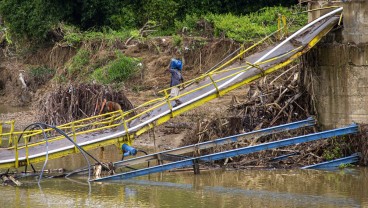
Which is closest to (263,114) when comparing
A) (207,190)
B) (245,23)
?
(207,190)

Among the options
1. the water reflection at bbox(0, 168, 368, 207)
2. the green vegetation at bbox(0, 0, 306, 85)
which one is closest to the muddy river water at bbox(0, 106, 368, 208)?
the water reflection at bbox(0, 168, 368, 207)

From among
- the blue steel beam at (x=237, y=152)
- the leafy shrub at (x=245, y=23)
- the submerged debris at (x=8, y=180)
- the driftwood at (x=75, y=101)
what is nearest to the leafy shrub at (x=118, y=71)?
the leafy shrub at (x=245, y=23)

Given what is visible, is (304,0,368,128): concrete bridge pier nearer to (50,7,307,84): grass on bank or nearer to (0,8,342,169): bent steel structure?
(0,8,342,169): bent steel structure

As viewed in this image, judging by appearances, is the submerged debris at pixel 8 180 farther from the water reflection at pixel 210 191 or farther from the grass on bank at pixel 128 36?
the grass on bank at pixel 128 36

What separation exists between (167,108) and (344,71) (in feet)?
15.3

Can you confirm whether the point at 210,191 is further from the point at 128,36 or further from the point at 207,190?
the point at 128,36

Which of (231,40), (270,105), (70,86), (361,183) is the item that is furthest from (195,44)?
(361,183)

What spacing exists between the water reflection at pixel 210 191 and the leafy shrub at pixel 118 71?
47.0 ft

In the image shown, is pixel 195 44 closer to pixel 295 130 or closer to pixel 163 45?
pixel 163 45

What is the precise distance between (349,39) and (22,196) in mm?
9117

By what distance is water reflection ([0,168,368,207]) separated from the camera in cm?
1839

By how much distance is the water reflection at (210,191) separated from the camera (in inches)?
724

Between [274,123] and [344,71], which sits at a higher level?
[344,71]

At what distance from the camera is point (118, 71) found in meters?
36.2
